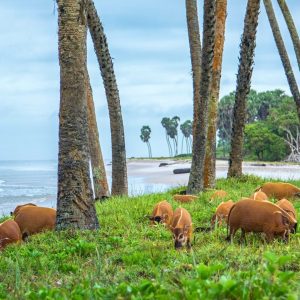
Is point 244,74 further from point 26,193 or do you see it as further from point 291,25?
point 26,193

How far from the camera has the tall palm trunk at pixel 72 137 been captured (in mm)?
9938

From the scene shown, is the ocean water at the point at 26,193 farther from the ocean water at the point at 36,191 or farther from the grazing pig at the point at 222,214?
the grazing pig at the point at 222,214

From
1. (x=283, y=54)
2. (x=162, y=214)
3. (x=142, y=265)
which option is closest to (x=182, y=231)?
(x=142, y=265)

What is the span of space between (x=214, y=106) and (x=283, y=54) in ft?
20.5

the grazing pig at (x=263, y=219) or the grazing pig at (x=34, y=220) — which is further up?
the grazing pig at (x=263, y=219)

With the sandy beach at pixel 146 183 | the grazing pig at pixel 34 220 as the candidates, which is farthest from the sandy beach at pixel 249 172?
the grazing pig at pixel 34 220

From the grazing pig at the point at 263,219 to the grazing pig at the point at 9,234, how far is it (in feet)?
12.0

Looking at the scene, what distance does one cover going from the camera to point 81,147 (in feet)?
33.0

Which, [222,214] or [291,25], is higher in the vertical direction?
[291,25]

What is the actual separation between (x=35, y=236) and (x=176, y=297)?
238 inches

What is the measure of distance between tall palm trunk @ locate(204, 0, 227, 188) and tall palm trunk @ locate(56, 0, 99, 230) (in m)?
7.85

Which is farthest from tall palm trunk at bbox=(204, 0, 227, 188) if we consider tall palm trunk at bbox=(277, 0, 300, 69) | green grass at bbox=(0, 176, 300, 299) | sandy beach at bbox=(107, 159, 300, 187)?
sandy beach at bbox=(107, 159, 300, 187)

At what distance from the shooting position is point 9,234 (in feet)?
32.0

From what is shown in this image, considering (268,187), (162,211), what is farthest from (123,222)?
(268,187)
